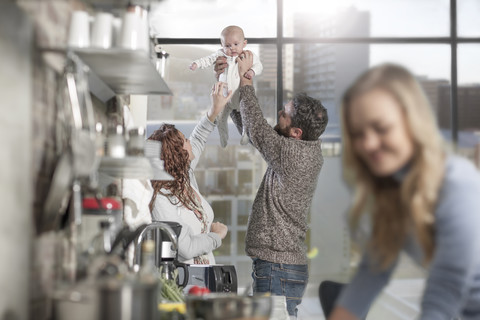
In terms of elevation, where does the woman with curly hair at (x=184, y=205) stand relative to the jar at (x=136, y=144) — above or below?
below

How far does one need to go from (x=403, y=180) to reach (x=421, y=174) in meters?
0.06

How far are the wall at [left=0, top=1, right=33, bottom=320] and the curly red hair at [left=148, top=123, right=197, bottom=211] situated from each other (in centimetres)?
164

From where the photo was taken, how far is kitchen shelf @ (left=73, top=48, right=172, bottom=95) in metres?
1.93

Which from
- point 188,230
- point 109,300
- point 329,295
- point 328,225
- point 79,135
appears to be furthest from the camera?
point 328,225

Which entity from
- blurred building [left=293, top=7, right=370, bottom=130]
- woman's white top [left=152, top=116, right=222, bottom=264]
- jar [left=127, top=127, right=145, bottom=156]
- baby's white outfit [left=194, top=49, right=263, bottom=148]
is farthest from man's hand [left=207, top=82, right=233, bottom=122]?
jar [left=127, top=127, right=145, bottom=156]

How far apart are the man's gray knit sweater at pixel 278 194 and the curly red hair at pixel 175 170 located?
0.37 metres

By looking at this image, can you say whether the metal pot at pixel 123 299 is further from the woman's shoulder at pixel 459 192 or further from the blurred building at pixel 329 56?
the blurred building at pixel 329 56

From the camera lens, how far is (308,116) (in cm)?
356

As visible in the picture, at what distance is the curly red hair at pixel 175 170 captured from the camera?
3314 millimetres

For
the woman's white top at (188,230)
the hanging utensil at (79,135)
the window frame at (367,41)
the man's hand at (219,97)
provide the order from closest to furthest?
the hanging utensil at (79,135), the woman's white top at (188,230), the man's hand at (219,97), the window frame at (367,41)

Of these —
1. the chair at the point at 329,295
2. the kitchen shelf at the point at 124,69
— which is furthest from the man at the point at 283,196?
the kitchen shelf at the point at 124,69

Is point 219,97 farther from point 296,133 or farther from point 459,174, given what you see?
point 459,174

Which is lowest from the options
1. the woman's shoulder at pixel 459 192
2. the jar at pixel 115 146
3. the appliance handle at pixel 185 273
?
the appliance handle at pixel 185 273

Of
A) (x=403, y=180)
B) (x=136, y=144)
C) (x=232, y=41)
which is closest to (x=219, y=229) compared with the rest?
(x=232, y=41)
